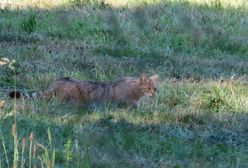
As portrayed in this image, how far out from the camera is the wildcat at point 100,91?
26.1 ft

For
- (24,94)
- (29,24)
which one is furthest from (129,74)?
(29,24)

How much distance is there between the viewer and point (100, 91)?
798cm

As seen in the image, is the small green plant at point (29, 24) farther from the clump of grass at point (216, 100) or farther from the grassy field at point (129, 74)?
the clump of grass at point (216, 100)

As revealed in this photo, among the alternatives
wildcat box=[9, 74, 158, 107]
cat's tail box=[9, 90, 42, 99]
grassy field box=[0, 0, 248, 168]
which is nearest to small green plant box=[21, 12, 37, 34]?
grassy field box=[0, 0, 248, 168]

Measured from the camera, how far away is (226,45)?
37.0ft

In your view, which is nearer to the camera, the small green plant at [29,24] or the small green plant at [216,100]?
the small green plant at [216,100]

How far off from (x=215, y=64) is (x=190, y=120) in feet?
10.1

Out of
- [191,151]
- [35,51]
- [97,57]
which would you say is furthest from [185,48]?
[191,151]

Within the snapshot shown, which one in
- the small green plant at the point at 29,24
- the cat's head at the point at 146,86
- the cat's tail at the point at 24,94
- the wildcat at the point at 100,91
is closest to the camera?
the cat's tail at the point at 24,94

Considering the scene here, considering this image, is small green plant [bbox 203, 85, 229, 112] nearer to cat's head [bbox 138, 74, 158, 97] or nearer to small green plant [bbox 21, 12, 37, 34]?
cat's head [bbox 138, 74, 158, 97]

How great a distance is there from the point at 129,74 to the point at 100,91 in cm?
176

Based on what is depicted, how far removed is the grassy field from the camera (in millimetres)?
5840

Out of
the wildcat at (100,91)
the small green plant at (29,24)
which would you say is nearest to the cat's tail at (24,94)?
the wildcat at (100,91)

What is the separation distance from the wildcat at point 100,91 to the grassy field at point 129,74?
0.14 meters
